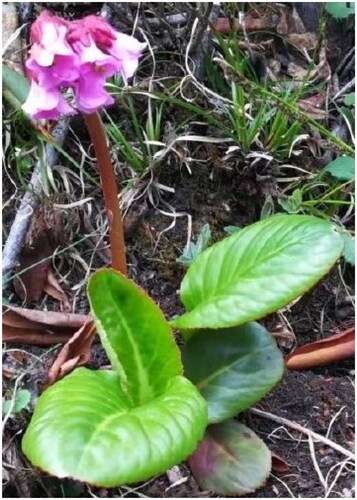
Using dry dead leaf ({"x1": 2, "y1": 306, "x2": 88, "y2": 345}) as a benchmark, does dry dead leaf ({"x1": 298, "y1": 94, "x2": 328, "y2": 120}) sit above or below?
above

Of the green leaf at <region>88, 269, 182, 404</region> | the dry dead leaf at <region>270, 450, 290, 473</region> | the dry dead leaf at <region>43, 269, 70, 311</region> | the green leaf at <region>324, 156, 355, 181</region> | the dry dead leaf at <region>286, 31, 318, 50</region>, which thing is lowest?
the dry dead leaf at <region>270, 450, 290, 473</region>

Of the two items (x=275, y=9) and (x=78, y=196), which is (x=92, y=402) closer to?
(x=78, y=196)

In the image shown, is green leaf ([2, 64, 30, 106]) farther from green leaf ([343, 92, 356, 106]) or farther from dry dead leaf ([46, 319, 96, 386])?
green leaf ([343, 92, 356, 106])

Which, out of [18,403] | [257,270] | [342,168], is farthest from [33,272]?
[342,168]

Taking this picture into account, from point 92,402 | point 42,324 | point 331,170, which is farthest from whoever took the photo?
point 331,170

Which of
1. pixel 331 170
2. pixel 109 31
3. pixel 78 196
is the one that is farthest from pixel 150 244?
pixel 109 31

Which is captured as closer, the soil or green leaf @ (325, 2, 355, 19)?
the soil

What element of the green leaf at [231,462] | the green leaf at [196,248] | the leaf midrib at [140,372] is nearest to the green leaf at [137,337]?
the leaf midrib at [140,372]

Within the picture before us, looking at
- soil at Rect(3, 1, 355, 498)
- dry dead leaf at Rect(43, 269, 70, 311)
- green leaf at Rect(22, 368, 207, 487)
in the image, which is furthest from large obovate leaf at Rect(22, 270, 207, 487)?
dry dead leaf at Rect(43, 269, 70, 311)
